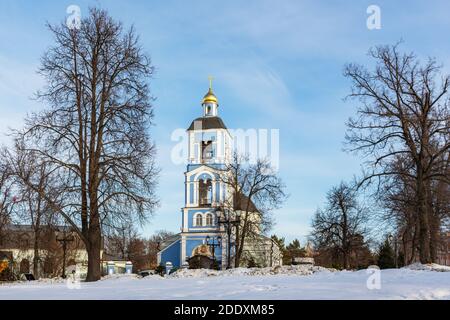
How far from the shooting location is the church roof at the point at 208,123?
66.0m

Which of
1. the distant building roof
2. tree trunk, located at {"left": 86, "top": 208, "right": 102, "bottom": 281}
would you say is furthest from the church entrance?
tree trunk, located at {"left": 86, "top": 208, "right": 102, "bottom": 281}

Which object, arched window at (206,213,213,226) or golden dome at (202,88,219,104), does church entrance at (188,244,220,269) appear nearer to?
arched window at (206,213,213,226)

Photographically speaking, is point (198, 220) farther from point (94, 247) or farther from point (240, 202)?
point (94, 247)

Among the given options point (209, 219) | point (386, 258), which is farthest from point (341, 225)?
point (209, 219)

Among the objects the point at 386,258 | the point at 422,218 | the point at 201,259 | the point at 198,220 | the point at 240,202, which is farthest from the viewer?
the point at 198,220

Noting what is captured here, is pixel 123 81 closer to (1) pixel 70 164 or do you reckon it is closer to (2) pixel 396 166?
(1) pixel 70 164

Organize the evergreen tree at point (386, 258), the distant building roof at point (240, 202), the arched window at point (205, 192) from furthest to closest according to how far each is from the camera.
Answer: the arched window at point (205, 192)
the distant building roof at point (240, 202)
the evergreen tree at point (386, 258)

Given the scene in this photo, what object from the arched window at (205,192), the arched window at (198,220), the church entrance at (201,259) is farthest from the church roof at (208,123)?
the church entrance at (201,259)

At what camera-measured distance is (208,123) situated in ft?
219

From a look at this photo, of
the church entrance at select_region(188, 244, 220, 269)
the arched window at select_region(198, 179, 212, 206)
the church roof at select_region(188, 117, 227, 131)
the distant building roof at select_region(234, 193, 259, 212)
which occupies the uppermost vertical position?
the church roof at select_region(188, 117, 227, 131)

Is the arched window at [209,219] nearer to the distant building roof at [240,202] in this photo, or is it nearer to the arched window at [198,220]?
the arched window at [198,220]

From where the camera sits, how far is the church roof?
217 feet

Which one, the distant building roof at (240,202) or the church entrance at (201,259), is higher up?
the distant building roof at (240,202)

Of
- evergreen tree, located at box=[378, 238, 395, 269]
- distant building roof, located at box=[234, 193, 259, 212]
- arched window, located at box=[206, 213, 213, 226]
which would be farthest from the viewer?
arched window, located at box=[206, 213, 213, 226]
